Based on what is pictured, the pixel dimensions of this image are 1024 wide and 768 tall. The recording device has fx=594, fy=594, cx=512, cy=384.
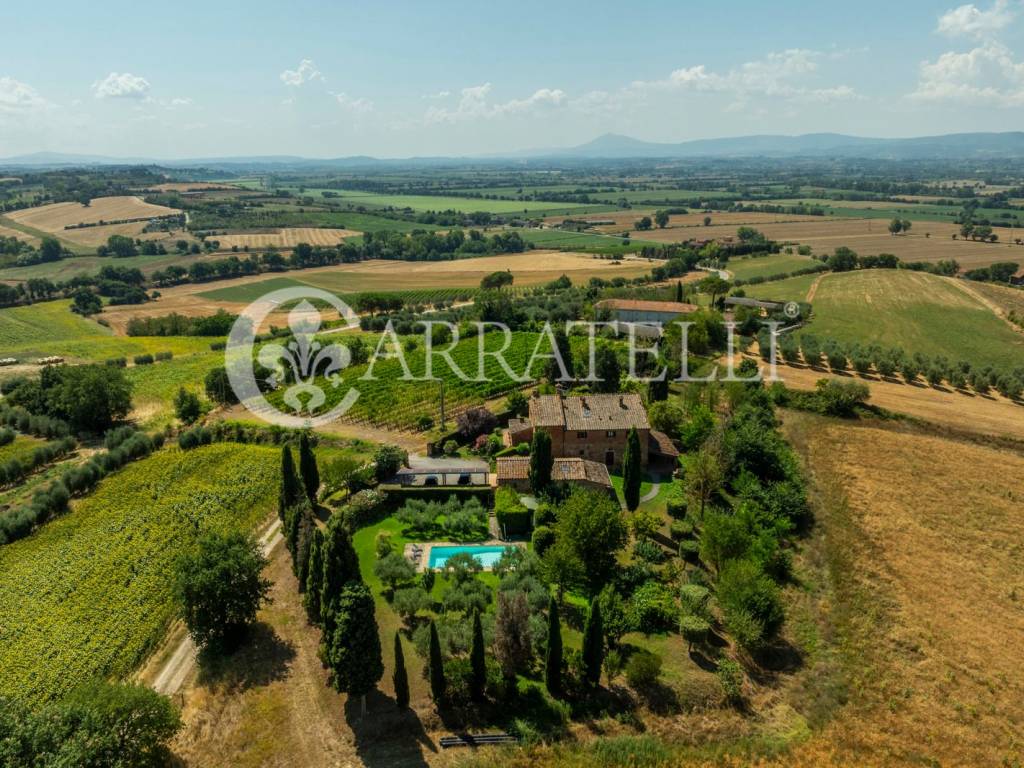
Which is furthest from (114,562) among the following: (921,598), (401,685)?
(921,598)

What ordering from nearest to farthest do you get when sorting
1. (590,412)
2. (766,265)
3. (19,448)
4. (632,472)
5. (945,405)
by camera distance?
(632,472) → (590,412) → (19,448) → (945,405) → (766,265)

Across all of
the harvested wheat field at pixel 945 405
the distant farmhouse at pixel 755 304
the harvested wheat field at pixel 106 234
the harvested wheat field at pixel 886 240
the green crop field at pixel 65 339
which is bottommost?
the green crop field at pixel 65 339

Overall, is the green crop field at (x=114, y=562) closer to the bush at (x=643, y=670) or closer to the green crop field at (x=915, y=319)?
the bush at (x=643, y=670)

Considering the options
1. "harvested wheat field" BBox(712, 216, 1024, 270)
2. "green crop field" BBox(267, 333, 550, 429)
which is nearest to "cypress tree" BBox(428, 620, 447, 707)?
"green crop field" BBox(267, 333, 550, 429)

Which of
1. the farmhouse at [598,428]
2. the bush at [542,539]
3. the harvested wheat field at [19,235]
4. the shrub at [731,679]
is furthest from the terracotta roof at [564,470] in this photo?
the harvested wheat field at [19,235]

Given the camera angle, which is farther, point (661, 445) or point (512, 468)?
point (661, 445)

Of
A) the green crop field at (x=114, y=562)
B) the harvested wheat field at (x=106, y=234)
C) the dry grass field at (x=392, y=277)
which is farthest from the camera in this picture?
the harvested wheat field at (x=106, y=234)

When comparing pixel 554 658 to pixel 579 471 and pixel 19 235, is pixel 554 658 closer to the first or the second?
pixel 579 471
